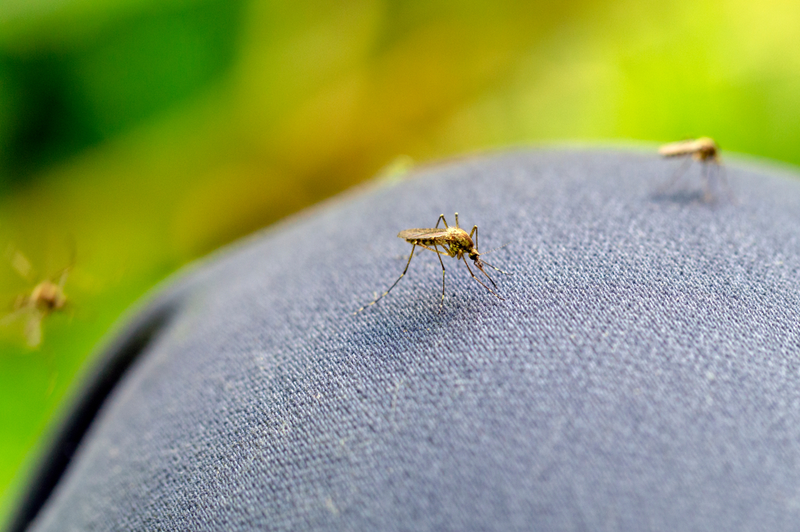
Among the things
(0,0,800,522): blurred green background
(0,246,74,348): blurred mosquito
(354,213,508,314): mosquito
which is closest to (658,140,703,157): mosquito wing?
(354,213,508,314): mosquito

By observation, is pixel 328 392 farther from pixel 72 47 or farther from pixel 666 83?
pixel 72 47

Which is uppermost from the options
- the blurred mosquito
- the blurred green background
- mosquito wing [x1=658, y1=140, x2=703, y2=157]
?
the blurred green background

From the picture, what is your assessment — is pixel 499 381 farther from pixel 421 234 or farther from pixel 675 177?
pixel 675 177

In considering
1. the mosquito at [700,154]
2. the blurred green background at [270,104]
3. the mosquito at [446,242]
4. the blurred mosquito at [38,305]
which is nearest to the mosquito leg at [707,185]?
the mosquito at [700,154]

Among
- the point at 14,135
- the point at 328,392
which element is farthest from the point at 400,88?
the point at 328,392

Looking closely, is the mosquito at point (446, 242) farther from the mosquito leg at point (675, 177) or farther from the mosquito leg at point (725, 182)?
the mosquito leg at point (725, 182)

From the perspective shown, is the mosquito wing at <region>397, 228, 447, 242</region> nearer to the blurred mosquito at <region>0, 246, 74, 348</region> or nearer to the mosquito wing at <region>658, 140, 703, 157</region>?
the mosquito wing at <region>658, 140, 703, 157</region>
